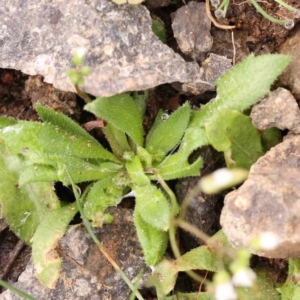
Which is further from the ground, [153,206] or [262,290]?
[153,206]

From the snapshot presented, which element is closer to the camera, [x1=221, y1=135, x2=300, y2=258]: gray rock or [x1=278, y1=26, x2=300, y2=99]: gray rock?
[x1=221, y1=135, x2=300, y2=258]: gray rock

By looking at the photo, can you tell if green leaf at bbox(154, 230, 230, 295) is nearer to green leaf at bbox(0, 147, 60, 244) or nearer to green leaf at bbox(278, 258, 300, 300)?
green leaf at bbox(278, 258, 300, 300)

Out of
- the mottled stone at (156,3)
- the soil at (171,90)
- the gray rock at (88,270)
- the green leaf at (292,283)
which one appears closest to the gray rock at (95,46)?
the mottled stone at (156,3)

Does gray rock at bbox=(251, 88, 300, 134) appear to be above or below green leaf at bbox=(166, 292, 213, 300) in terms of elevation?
above

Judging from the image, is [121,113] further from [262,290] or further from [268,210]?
[262,290]

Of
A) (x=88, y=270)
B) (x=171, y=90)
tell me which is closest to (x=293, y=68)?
(x=171, y=90)

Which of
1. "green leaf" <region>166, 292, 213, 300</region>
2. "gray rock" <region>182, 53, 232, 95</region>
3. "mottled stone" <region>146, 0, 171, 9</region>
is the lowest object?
"green leaf" <region>166, 292, 213, 300</region>

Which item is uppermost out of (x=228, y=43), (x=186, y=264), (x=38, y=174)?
(x=228, y=43)

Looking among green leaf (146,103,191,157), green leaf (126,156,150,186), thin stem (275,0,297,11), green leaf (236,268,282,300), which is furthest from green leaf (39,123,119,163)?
thin stem (275,0,297,11)
